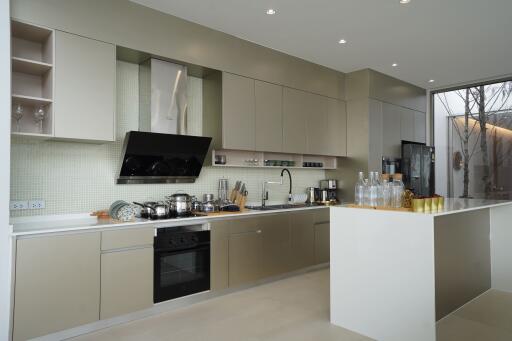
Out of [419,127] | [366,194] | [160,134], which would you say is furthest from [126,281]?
[419,127]

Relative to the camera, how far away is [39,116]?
9.68ft

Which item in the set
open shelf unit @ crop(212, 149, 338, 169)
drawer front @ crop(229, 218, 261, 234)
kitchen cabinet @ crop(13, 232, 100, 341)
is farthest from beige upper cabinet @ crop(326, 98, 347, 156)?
kitchen cabinet @ crop(13, 232, 100, 341)

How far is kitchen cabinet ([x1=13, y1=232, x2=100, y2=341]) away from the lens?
8.07 ft

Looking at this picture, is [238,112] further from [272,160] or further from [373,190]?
[373,190]

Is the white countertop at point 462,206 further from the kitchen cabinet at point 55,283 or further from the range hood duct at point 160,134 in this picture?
the kitchen cabinet at point 55,283

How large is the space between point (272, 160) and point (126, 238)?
240 cm

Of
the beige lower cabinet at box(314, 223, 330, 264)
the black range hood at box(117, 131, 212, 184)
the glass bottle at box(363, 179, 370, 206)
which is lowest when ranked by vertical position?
the beige lower cabinet at box(314, 223, 330, 264)

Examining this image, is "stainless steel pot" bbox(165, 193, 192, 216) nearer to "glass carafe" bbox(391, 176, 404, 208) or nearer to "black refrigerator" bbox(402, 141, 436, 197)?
"glass carafe" bbox(391, 176, 404, 208)

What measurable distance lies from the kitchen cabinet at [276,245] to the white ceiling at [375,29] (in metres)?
2.14

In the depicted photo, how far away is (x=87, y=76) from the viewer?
3002mm

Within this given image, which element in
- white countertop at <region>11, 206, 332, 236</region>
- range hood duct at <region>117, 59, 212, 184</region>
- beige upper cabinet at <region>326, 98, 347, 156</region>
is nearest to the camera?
white countertop at <region>11, 206, 332, 236</region>

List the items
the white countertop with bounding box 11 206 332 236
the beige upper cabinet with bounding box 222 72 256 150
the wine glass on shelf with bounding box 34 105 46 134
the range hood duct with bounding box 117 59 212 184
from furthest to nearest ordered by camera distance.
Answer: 1. the beige upper cabinet with bounding box 222 72 256 150
2. the range hood duct with bounding box 117 59 212 184
3. the wine glass on shelf with bounding box 34 105 46 134
4. the white countertop with bounding box 11 206 332 236

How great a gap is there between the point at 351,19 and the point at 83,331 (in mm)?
3766

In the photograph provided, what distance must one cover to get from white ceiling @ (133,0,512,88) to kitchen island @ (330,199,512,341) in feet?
6.39
